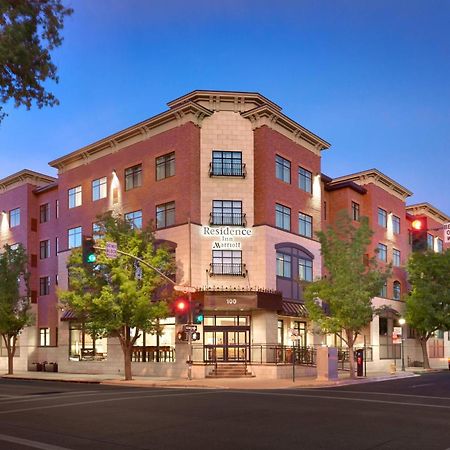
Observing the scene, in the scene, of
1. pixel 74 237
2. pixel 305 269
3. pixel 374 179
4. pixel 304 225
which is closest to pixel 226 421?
pixel 305 269

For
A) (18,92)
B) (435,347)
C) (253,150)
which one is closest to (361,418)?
(18,92)

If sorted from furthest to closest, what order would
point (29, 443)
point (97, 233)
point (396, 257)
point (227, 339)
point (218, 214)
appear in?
point (396, 257) < point (218, 214) < point (227, 339) < point (97, 233) < point (29, 443)

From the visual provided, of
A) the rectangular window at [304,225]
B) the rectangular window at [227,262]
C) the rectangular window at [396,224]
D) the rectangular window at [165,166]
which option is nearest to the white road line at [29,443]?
the rectangular window at [227,262]

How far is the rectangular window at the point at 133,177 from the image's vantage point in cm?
4441

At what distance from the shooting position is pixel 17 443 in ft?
40.7

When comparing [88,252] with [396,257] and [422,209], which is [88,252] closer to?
[396,257]

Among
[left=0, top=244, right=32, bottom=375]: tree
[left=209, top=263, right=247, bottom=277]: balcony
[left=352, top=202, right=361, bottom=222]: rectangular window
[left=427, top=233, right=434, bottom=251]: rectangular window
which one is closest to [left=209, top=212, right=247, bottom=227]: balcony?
[left=209, top=263, right=247, bottom=277]: balcony

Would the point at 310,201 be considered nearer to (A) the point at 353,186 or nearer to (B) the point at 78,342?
(A) the point at 353,186

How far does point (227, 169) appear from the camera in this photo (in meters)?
40.8

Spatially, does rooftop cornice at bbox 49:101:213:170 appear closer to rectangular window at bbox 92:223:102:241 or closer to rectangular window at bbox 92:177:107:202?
rectangular window at bbox 92:177:107:202

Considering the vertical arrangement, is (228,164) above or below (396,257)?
above

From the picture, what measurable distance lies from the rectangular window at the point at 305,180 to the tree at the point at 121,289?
12656mm

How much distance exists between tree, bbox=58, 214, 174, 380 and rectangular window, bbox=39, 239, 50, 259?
56.2ft

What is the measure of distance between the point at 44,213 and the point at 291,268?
79.7 feet
